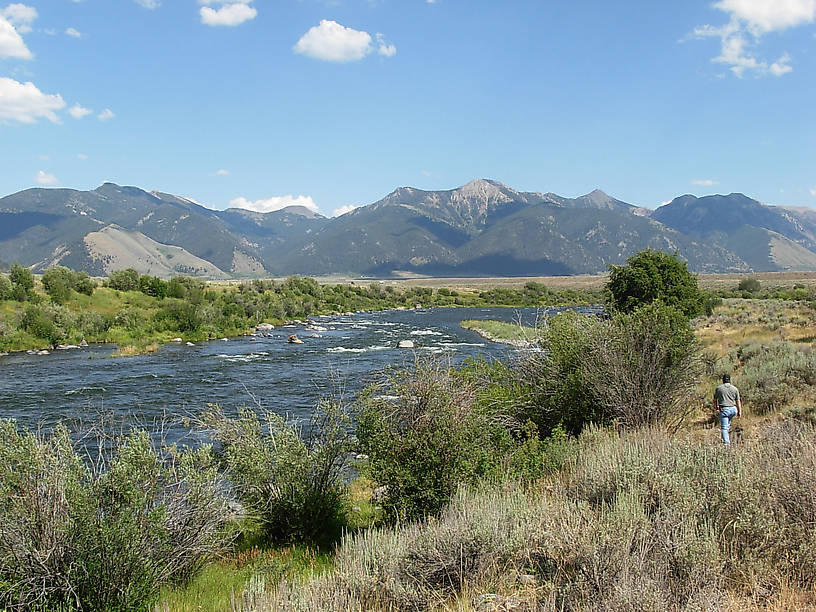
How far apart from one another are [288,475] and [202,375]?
2255 cm

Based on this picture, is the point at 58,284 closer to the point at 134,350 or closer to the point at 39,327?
the point at 39,327

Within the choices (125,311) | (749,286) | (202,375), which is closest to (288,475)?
(202,375)

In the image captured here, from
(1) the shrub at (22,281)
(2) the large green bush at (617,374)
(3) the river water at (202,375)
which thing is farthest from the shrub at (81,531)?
(1) the shrub at (22,281)

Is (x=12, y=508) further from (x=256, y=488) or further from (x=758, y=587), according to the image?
(x=758, y=587)

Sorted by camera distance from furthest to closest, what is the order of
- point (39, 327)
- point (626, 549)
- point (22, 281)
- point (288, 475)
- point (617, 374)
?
point (22, 281) < point (39, 327) < point (617, 374) < point (288, 475) < point (626, 549)

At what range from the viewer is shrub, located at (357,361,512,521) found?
7.61 m

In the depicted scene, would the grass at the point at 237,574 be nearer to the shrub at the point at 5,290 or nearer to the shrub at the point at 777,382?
the shrub at the point at 777,382

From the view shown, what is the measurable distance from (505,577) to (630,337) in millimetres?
7876

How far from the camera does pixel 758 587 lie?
426 cm

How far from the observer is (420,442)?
777 cm

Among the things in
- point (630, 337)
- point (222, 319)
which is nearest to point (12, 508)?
point (630, 337)

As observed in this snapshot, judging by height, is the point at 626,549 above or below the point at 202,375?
above

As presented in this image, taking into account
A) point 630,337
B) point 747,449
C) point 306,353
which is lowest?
point 306,353

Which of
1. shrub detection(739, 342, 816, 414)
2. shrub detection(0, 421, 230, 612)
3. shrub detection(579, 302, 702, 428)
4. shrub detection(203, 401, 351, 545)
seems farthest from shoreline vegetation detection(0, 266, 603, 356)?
shrub detection(739, 342, 816, 414)
